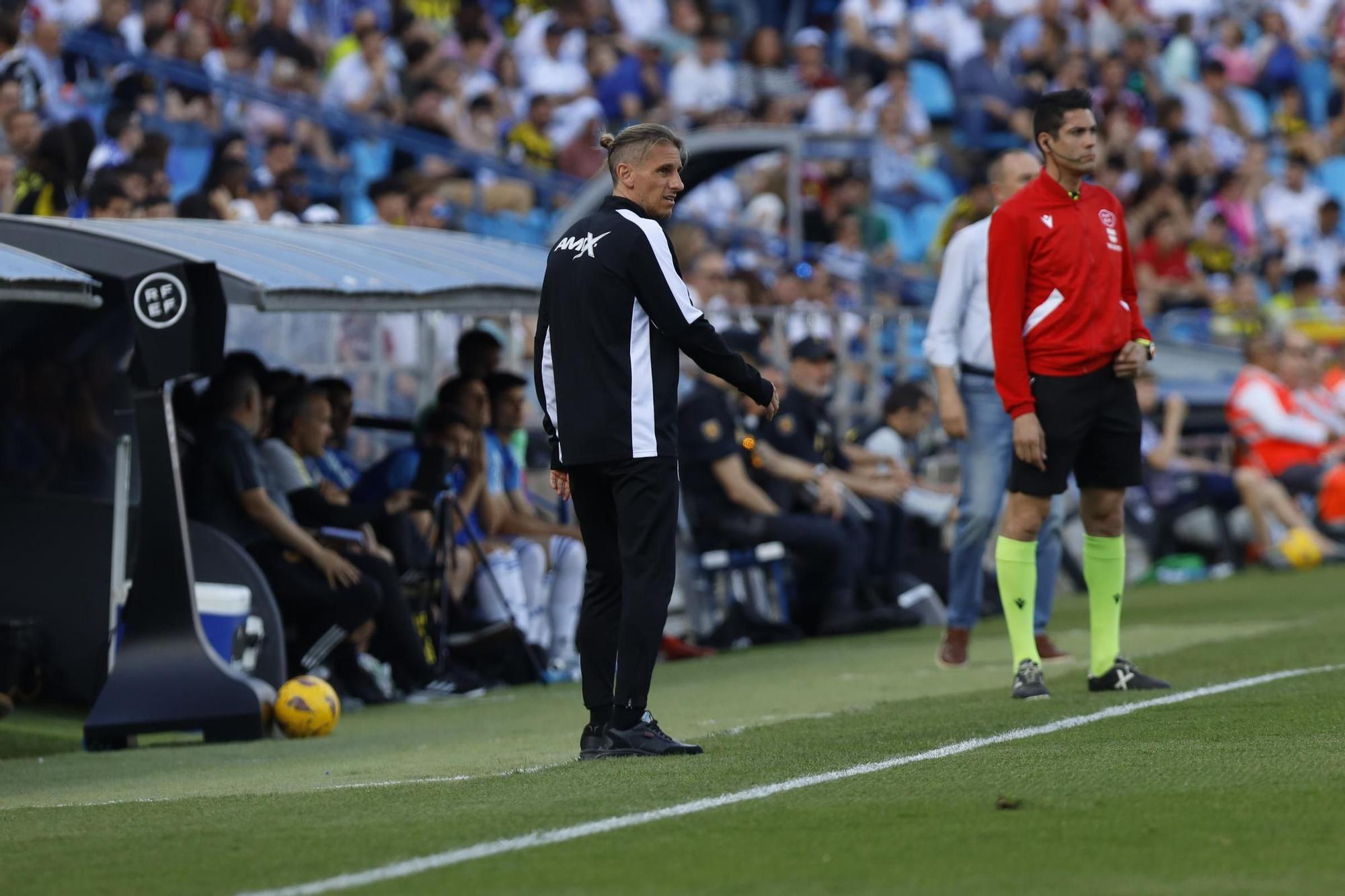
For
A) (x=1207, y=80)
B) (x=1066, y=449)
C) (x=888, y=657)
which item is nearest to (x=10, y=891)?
(x=1066, y=449)

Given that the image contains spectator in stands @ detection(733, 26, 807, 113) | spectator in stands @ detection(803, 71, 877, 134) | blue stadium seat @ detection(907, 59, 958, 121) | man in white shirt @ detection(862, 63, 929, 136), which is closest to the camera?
spectator in stands @ detection(803, 71, 877, 134)

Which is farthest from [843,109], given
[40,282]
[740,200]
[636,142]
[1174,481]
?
[636,142]

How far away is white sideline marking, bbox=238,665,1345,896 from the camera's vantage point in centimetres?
493

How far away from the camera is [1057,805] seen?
5.70 meters

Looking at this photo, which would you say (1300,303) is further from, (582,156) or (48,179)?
(48,179)

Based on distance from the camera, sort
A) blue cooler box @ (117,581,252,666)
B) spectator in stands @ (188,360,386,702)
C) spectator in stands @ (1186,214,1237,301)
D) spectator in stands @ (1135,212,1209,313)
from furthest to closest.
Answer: spectator in stands @ (1186,214,1237,301), spectator in stands @ (1135,212,1209,313), spectator in stands @ (188,360,386,702), blue cooler box @ (117,581,252,666)

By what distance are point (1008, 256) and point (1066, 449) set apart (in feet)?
2.57

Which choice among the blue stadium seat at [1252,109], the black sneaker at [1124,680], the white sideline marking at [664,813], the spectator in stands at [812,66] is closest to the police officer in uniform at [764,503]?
the black sneaker at [1124,680]

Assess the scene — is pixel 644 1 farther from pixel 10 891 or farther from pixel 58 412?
pixel 10 891

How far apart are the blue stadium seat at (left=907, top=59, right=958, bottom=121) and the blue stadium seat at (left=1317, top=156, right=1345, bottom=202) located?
521cm

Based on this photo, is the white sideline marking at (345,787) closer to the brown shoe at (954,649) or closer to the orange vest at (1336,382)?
the brown shoe at (954,649)

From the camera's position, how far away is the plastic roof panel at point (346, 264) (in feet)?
31.1

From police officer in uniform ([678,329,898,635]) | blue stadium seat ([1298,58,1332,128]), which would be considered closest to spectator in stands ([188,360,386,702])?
police officer in uniform ([678,329,898,635])

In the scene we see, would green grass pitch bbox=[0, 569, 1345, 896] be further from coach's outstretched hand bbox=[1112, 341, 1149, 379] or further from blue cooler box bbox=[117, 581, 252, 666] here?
coach's outstretched hand bbox=[1112, 341, 1149, 379]
